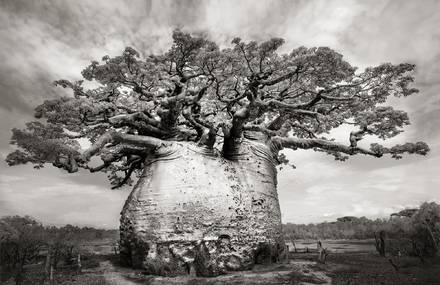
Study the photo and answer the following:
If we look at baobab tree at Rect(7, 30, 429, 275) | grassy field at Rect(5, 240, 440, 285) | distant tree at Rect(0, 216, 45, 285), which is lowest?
grassy field at Rect(5, 240, 440, 285)

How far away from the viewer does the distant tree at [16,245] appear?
1188cm

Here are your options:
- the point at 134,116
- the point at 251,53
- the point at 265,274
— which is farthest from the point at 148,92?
the point at 265,274

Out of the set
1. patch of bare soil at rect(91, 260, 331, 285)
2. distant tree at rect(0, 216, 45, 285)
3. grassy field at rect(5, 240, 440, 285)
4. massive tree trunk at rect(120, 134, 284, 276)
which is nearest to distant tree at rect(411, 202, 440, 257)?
grassy field at rect(5, 240, 440, 285)

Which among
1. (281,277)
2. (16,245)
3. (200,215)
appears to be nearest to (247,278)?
(281,277)

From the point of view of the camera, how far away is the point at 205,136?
1066 centimetres

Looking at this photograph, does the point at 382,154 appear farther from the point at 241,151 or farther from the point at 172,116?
the point at 172,116

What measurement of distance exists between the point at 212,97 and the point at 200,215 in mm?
5612

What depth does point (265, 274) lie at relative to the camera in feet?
27.4

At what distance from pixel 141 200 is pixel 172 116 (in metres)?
3.23

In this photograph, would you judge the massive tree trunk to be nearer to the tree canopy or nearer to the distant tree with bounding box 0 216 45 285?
the tree canopy

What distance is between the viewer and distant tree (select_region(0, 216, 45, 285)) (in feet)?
39.0

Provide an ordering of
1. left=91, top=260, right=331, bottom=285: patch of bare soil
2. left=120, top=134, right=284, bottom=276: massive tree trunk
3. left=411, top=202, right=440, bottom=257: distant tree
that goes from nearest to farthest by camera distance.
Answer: left=91, top=260, right=331, bottom=285: patch of bare soil, left=120, top=134, right=284, bottom=276: massive tree trunk, left=411, top=202, right=440, bottom=257: distant tree

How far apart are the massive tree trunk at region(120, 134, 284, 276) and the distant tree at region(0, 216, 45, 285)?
16.3 ft

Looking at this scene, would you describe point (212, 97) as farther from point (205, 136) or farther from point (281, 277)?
point (281, 277)
